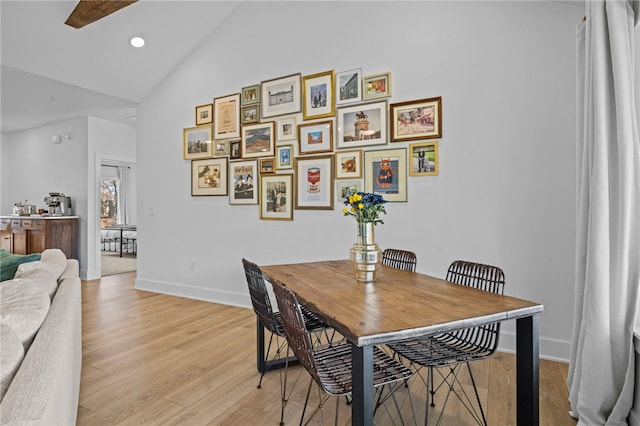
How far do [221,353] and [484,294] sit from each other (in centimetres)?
210

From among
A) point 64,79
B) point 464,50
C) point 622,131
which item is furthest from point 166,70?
point 622,131

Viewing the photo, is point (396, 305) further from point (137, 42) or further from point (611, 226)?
point (137, 42)

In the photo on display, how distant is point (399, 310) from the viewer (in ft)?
5.03

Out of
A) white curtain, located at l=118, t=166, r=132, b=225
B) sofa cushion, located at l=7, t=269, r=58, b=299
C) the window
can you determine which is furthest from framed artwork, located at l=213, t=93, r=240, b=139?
the window

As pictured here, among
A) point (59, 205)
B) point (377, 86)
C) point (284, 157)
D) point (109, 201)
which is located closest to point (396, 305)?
point (377, 86)

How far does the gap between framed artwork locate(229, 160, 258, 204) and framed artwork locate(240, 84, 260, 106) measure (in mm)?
690

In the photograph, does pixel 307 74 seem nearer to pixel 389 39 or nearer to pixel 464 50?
pixel 389 39

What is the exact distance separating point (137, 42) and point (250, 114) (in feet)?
5.29

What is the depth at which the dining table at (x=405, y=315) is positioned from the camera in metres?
1.29

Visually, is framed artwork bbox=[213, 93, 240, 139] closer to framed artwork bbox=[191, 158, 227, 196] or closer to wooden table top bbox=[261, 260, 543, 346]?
framed artwork bbox=[191, 158, 227, 196]

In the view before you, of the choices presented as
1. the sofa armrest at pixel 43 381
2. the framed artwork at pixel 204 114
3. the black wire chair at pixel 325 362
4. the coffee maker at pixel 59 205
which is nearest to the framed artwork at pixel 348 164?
the framed artwork at pixel 204 114

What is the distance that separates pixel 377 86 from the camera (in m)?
Answer: 3.46

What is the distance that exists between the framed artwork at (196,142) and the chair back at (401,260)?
110 inches

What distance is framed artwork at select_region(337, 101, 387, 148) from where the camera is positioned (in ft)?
11.3
